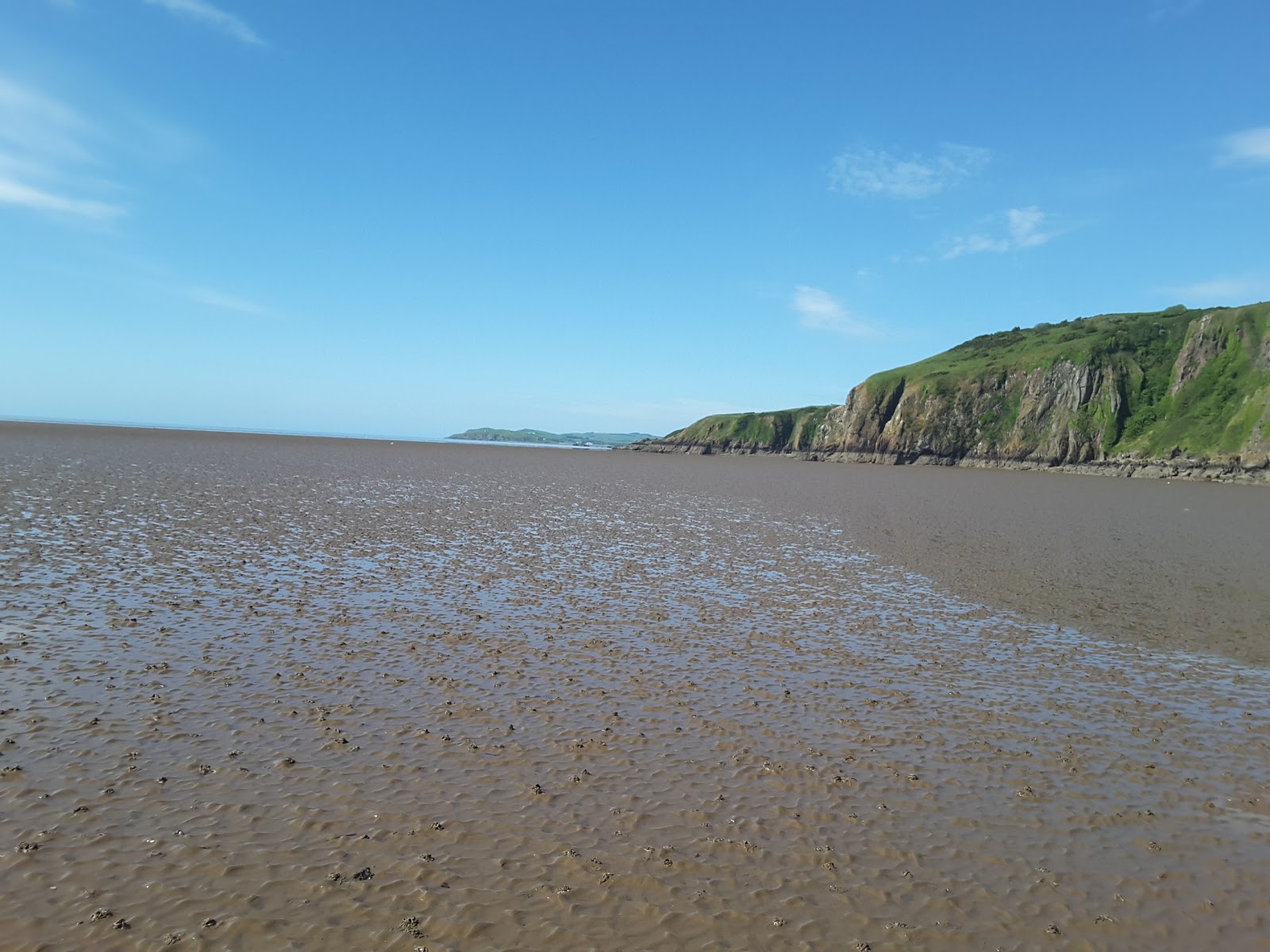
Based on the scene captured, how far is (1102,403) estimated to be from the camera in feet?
438

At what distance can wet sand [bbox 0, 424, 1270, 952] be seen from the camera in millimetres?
8266

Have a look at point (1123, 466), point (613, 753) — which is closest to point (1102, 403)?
point (1123, 466)

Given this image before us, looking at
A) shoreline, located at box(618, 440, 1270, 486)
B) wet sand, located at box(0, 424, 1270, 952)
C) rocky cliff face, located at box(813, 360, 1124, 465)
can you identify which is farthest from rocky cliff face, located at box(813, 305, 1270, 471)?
wet sand, located at box(0, 424, 1270, 952)

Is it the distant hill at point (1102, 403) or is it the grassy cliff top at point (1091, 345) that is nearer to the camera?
the distant hill at point (1102, 403)

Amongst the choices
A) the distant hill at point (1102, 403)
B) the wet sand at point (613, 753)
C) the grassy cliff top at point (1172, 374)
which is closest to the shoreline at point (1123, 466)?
the distant hill at point (1102, 403)

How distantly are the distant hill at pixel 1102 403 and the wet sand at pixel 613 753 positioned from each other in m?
103

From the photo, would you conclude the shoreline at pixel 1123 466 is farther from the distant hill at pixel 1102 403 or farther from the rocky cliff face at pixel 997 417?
the rocky cliff face at pixel 997 417

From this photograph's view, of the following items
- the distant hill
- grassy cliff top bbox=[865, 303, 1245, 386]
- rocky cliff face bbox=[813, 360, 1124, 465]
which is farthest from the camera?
grassy cliff top bbox=[865, 303, 1245, 386]

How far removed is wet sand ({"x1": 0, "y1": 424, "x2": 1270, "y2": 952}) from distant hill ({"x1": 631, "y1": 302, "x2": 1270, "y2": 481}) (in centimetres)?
10310

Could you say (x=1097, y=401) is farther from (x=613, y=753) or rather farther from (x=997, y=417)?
(x=613, y=753)

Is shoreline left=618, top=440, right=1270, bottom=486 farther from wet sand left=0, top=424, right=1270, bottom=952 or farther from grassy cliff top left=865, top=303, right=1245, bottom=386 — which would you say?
wet sand left=0, top=424, right=1270, bottom=952

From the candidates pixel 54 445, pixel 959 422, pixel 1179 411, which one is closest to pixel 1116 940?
pixel 54 445

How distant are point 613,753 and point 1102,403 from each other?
149m

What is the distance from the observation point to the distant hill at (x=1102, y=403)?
113 metres
